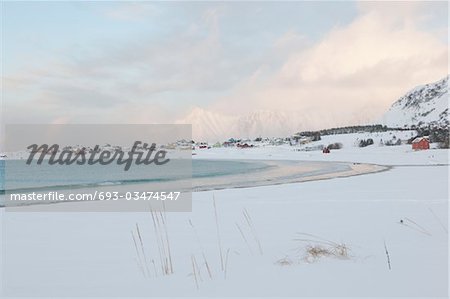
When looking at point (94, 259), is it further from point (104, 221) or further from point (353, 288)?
point (104, 221)

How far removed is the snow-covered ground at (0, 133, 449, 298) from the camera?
15.3ft

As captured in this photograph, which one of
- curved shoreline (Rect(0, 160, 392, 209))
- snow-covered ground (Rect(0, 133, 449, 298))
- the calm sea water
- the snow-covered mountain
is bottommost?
the calm sea water

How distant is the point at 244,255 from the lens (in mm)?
6480

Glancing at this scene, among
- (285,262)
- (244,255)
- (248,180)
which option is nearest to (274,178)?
(248,180)

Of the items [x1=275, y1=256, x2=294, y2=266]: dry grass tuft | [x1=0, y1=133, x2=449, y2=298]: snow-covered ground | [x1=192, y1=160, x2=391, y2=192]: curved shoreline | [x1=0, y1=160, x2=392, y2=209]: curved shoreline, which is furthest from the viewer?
[x1=192, y1=160, x2=391, y2=192]: curved shoreline

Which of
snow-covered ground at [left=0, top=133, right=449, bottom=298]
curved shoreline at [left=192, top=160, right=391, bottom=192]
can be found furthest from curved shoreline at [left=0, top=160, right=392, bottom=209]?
snow-covered ground at [left=0, top=133, right=449, bottom=298]

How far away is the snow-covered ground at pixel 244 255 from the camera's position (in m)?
4.68

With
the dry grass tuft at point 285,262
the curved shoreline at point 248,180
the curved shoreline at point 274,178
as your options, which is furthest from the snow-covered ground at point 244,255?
the curved shoreline at point 274,178

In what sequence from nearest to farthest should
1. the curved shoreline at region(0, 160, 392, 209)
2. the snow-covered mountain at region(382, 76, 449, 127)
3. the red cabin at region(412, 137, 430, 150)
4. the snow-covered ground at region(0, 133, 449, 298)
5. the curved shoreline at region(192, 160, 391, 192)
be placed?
the snow-covered ground at region(0, 133, 449, 298), the curved shoreline at region(0, 160, 392, 209), the curved shoreline at region(192, 160, 391, 192), the red cabin at region(412, 137, 430, 150), the snow-covered mountain at region(382, 76, 449, 127)

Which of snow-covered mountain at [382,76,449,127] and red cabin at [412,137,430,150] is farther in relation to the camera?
snow-covered mountain at [382,76,449,127]

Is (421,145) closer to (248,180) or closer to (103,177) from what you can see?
(248,180)

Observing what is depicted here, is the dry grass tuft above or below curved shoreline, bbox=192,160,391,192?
above

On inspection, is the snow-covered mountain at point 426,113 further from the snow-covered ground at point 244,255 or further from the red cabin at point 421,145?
the snow-covered ground at point 244,255

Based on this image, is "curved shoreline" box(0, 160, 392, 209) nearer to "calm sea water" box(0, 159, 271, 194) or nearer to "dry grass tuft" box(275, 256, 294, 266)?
"calm sea water" box(0, 159, 271, 194)
